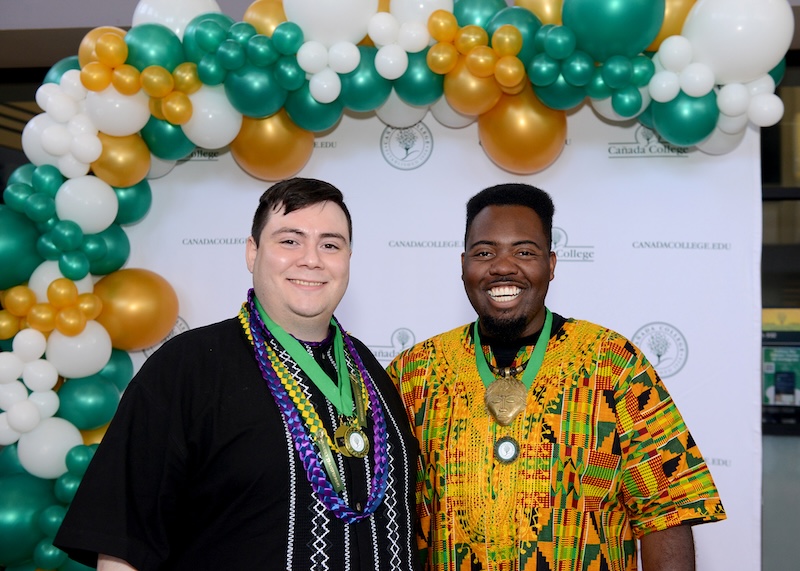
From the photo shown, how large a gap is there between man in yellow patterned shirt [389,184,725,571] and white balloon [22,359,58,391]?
63.3 inches

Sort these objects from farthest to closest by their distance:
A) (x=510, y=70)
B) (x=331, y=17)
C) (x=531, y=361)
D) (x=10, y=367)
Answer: (x=10, y=367)
(x=331, y=17)
(x=510, y=70)
(x=531, y=361)

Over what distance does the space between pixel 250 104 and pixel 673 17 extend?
154 cm

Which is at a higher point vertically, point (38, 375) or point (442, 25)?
point (442, 25)

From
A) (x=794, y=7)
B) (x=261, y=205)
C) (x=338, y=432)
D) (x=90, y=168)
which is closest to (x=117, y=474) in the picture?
(x=338, y=432)

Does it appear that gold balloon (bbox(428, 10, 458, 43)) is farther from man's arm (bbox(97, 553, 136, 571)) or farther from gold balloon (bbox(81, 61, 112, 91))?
man's arm (bbox(97, 553, 136, 571))

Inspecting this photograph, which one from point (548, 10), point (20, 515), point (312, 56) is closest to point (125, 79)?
point (312, 56)

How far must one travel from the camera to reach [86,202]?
3.06 meters

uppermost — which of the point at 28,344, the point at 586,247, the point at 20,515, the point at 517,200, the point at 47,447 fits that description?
the point at 586,247

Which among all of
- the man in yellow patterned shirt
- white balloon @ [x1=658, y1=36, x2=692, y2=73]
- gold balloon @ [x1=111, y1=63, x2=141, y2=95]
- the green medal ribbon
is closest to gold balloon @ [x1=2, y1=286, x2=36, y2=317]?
gold balloon @ [x1=111, y1=63, x2=141, y2=95]

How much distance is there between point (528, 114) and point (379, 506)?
173 cm

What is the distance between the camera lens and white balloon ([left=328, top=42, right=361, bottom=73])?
9.60 feet

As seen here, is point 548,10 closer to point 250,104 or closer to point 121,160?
point 250,104

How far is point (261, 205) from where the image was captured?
195 cm

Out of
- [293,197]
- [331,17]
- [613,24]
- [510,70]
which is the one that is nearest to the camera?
[293,197]
